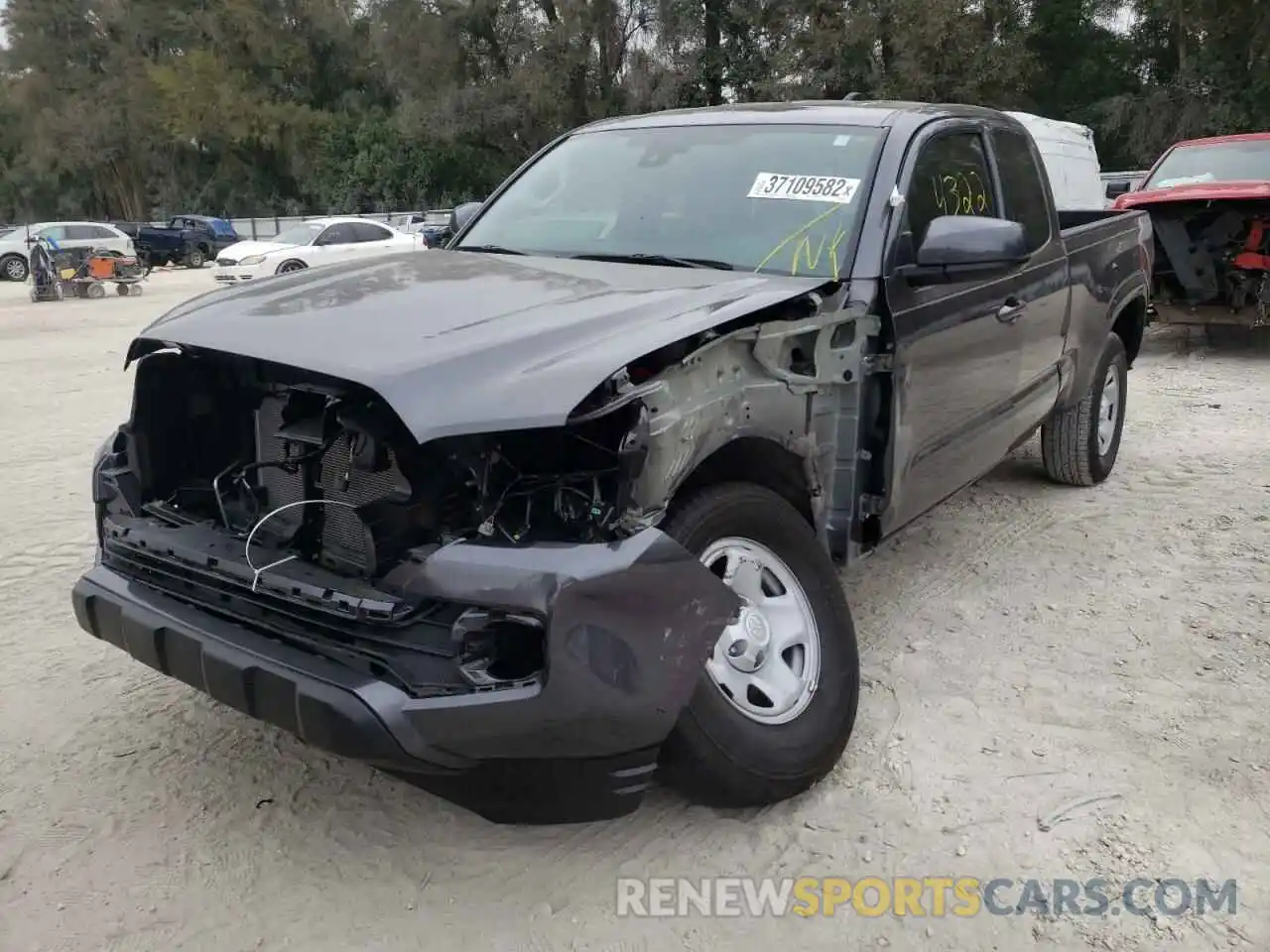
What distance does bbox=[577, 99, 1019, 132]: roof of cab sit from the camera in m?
3.90

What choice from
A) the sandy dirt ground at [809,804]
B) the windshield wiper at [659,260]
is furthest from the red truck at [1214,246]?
the windshield wiper at [659,260]

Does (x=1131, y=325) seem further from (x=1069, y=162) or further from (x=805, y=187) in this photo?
(x=1069, y=162)

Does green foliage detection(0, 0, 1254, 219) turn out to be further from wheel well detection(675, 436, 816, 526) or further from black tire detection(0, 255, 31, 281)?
wheel well detection(675, 436, 816, 526)

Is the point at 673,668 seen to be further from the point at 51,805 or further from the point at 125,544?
the point at 51,805

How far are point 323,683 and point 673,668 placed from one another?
77cm

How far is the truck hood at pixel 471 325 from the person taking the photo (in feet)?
7.83

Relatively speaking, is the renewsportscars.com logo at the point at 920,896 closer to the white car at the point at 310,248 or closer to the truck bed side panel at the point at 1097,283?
the truck bed side panel at the point at 1097,283

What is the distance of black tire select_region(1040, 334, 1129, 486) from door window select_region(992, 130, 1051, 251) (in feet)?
3.68

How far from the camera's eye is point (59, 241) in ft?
80.7

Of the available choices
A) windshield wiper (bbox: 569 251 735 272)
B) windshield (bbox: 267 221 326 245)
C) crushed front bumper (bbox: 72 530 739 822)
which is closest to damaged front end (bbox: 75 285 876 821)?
crushed front bumper (bbox: 72 530 739 822)

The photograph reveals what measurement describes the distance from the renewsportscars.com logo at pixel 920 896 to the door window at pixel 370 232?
19.0 m

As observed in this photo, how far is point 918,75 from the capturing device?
29.1m

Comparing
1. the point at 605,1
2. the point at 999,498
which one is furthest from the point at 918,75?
the point at 999,498

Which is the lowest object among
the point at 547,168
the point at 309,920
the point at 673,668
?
the point at 309,920
